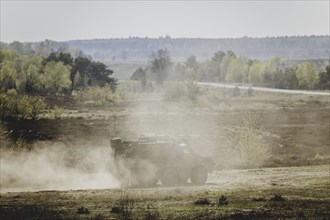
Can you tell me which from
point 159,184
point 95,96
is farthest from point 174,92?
point 159,184

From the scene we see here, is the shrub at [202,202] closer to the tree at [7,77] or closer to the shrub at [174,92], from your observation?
the shrub at [174,92]

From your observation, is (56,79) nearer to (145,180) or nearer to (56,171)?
(56,171)

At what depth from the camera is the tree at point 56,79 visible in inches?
4429

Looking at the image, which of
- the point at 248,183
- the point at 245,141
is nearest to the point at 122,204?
the point at 248,183

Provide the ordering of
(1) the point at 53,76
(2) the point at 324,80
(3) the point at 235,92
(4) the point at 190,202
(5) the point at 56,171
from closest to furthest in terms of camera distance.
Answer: (4) the point at 190,202 → (5) the point at 56,171 → (1) the point at 53,76 → (3) the point at 235,92 → (2) the point at 324,80

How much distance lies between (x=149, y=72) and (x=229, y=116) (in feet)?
279

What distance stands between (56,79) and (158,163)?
301 feet

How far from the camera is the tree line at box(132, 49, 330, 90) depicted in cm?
13225

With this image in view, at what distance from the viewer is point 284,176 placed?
27.7 m

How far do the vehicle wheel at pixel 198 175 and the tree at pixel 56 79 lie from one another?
9038 centimetres

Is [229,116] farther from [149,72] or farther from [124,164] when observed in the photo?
[149,72]

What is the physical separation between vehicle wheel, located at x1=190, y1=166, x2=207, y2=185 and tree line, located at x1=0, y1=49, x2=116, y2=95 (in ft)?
276

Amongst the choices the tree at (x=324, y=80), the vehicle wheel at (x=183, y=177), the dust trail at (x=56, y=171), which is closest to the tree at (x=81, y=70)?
the tree at (x=324, y=80)

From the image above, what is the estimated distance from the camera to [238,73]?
168250 mm
